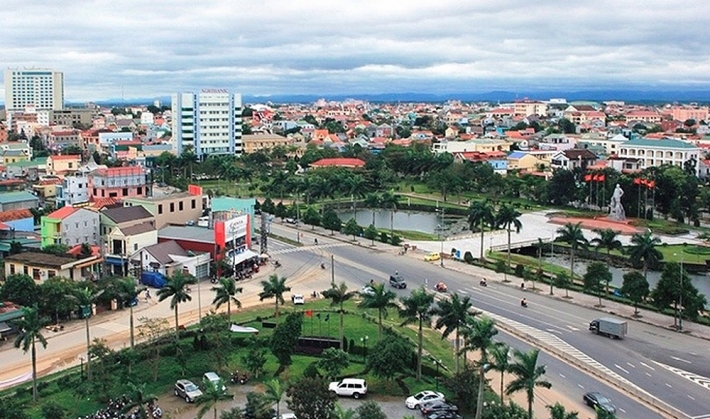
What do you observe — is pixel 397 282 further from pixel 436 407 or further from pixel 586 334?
pixel 436 407

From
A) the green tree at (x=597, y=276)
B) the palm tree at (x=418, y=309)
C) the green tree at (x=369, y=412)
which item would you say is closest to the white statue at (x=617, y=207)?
the green tree at (x=597, y=276)

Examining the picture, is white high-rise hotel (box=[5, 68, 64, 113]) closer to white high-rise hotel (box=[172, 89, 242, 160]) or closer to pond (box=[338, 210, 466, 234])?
white high-rise hotel (box=[172, 89, 242, 160])

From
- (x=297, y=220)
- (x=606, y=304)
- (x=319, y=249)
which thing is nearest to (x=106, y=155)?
(x=297, y=220)

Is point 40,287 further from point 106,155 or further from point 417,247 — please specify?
point 106,155

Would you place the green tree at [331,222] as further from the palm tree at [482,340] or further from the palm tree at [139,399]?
the palm tree at [482,340]

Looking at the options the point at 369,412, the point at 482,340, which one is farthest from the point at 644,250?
the point at 369,412

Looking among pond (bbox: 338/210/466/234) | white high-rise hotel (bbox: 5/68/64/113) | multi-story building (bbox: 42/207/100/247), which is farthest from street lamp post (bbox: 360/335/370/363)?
white high-rise hotel (bbox: 5/68/64/113)
